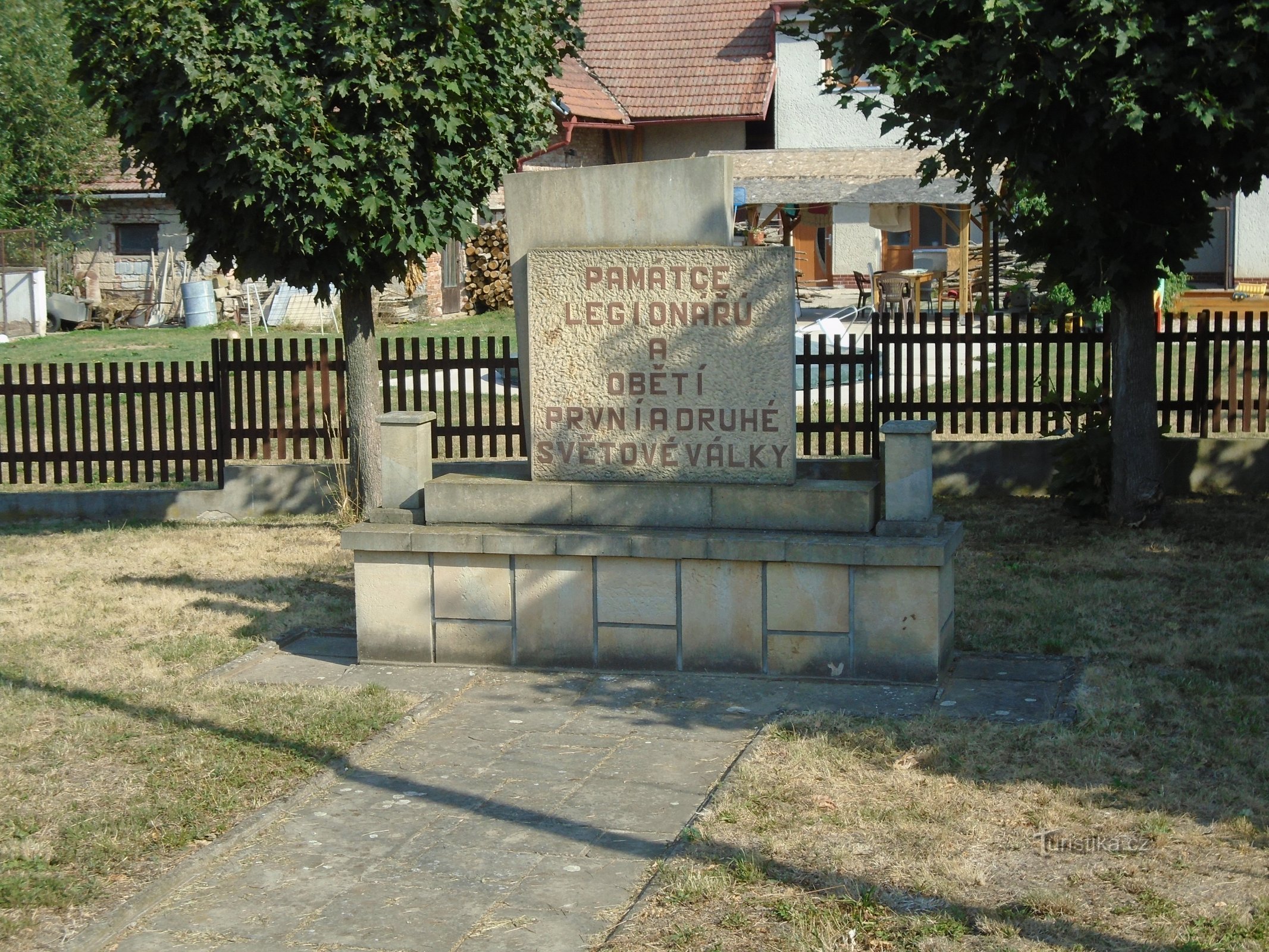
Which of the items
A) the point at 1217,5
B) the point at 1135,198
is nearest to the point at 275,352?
the point at 1135,198

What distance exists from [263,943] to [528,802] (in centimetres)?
126

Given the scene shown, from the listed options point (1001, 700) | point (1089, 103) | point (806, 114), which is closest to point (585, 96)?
point (806, 114)

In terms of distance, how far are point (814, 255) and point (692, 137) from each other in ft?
13.2

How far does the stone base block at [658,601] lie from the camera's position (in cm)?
649

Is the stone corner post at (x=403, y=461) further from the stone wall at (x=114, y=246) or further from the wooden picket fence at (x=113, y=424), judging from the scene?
the stone wall at (x=114, y=246)

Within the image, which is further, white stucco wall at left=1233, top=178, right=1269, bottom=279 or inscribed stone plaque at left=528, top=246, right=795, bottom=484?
white stucco wall at left=1233, top=178, right=1269, bottom=279

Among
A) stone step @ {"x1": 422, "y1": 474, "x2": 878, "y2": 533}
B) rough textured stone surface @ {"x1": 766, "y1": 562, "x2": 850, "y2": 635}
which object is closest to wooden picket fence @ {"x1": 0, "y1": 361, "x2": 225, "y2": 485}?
stone step @ {"x1": 422, "y1": 474, "x2": 878, "y2": 533}

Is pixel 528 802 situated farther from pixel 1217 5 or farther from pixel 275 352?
pixel 275 352

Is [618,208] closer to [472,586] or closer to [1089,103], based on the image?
[472,586]

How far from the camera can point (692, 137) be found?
31.7 m

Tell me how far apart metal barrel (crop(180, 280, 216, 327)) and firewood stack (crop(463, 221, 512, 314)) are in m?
4.86

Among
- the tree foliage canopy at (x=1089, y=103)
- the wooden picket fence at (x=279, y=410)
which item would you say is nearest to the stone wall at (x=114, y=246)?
the wooden picket fence at (x=279, y=410)

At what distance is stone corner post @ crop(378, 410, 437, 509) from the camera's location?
23.7ft

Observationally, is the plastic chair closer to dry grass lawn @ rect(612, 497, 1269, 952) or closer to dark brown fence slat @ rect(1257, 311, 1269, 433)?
dark brown fence slat @ rect(1257, 311, 1269, 433)
